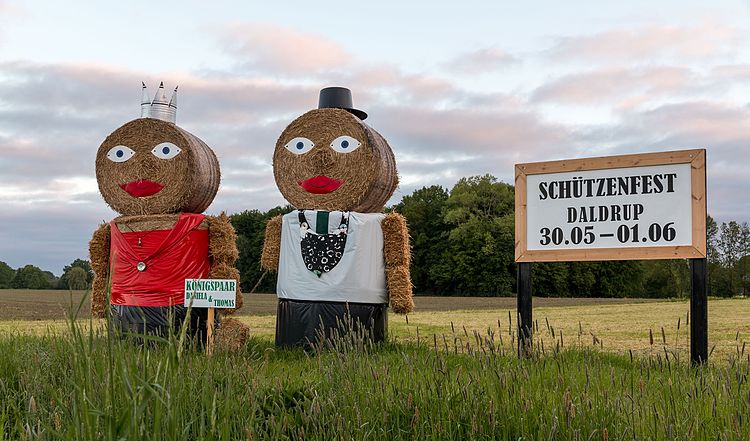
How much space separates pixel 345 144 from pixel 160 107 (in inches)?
101

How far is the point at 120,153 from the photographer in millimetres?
8703

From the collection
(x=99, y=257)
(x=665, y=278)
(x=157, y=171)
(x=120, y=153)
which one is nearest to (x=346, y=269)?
(x=157, y=171)

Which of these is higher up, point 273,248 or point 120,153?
point 120,153

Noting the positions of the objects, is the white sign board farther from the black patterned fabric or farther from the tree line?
the tree line

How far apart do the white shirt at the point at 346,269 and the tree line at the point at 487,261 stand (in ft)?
89.0

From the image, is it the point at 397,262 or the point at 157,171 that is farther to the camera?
the point at 157,171

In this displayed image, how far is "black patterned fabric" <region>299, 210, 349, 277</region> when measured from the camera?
25.7 ft

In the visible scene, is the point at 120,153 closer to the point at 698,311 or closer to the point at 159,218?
the point at 159,218

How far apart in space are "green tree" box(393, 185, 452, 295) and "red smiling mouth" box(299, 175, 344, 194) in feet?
100

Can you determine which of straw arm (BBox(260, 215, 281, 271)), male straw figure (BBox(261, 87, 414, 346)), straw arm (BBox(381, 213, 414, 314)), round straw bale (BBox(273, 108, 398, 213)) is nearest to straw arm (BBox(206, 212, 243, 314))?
straw arm (BBox(260, 215, 281, 271))

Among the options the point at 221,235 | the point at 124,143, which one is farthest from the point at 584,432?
the point at 124,143

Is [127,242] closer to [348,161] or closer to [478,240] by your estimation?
[348,161]

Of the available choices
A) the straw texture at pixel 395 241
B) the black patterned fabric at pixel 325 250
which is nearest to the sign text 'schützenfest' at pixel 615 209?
the straw texture at pixel 395 241

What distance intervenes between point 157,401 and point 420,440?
1583 mm
